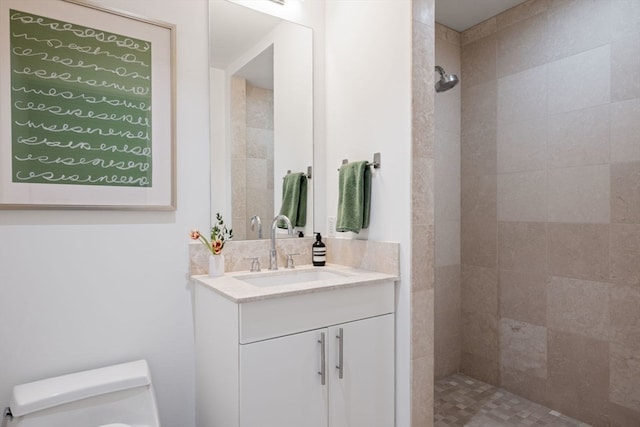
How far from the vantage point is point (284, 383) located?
1.41 meters

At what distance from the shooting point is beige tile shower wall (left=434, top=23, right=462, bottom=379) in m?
2.61

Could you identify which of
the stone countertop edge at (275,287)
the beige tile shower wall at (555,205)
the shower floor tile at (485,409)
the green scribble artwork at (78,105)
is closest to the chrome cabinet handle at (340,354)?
the stone countertop edge at (275,287)

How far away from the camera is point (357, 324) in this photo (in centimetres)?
159

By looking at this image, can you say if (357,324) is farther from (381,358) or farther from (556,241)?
(556,241)

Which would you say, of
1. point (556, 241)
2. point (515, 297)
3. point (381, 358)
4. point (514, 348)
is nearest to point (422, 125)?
point (381, 358)

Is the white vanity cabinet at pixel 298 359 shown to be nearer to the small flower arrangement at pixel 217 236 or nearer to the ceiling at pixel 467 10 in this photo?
the small flower arrangement at pixel 217 236

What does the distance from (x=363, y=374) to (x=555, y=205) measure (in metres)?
1.56

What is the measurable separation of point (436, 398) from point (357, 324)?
→ 123 cm

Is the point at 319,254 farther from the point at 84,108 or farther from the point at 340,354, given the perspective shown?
the point at 84,108

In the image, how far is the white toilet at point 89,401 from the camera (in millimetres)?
1253

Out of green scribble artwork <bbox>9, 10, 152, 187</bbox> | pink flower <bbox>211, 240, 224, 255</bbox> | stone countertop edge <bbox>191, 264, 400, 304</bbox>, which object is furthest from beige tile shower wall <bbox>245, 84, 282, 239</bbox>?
green scribble artwork <bbox>9, 10, 152, 187</bbox>

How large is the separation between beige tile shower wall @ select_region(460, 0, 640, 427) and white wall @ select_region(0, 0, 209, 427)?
1920 mm

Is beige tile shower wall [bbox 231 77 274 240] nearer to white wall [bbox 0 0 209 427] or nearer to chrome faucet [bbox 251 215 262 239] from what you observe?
chrome faucet [bbox 251 215 262 239]

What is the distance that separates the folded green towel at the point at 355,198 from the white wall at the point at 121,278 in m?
0.69
